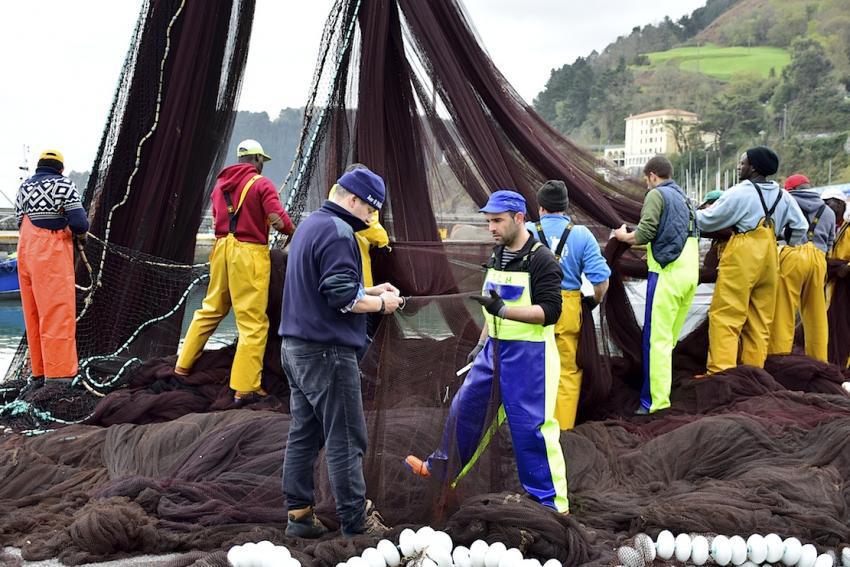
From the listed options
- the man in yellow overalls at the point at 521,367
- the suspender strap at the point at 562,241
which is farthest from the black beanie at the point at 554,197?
the man in yellow overalls at the point at 521,367

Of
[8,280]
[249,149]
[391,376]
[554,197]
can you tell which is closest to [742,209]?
[554,197]

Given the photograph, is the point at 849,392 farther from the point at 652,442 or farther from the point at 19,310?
the point at 19,310

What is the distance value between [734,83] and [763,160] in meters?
109

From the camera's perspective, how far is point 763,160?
667cm

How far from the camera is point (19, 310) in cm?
2111

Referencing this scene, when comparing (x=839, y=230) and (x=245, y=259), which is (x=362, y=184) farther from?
(x=839, y=230)

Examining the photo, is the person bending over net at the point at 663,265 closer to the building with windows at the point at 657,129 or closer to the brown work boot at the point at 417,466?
the brown work boot at the point at 417,466

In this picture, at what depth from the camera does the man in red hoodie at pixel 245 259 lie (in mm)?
6121

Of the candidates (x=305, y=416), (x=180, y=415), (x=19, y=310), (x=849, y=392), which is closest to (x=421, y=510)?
(x=305, y=416)

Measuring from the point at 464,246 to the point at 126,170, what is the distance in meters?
3.00

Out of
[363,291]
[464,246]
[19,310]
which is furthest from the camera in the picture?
[19,310]

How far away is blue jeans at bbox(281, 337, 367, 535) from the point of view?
3887mm

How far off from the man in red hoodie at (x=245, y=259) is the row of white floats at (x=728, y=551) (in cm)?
322

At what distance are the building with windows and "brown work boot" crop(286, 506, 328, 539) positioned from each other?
94.3m
